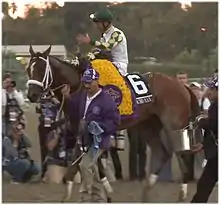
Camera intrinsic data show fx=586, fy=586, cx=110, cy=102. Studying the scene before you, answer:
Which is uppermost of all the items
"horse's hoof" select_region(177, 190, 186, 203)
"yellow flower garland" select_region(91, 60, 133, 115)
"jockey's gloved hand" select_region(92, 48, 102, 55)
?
"jockey's gloved hand" select_region(92, 48, 102, 55)

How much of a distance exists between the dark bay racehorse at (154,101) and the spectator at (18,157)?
3.29ft

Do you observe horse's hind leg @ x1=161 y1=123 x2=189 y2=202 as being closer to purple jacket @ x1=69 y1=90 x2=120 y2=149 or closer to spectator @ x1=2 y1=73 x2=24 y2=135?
purple jacket @ x1=69 y1=90 x2=120 y2=149

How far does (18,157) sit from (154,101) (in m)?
1.84

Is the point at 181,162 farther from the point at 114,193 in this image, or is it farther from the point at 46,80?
the point at 46,80

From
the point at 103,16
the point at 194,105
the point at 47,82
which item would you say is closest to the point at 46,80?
the point at 47,82

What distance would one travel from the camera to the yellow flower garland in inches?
233

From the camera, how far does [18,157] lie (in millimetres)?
7160

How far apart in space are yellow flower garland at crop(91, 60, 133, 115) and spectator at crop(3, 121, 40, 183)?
1.64 metres

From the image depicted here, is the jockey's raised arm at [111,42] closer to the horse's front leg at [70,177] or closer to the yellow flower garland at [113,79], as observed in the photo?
the yellow flower garland at [113,79]

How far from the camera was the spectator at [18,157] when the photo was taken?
7086mm

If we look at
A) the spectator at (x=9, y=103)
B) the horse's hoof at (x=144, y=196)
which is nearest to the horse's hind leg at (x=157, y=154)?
the horse's hoof at (x=144, y=196)

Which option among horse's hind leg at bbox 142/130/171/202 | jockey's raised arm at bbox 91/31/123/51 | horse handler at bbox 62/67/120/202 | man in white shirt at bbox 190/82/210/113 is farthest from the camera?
Result: man in white shirt at bbox 190/82/210/113

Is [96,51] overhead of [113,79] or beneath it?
overhead

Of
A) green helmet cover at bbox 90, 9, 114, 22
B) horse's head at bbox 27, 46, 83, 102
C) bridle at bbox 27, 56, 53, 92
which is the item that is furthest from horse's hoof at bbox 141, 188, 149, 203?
green helmet cover at bbox 90, 9, 114, 22
